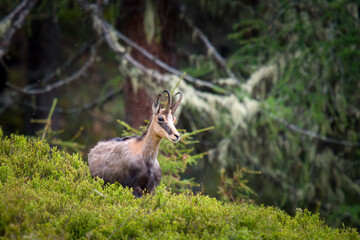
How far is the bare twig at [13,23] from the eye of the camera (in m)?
9.57

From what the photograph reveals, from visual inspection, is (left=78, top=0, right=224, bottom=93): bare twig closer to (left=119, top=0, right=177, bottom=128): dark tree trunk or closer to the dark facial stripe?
(left=119, top=0, right=177, bottom=128): dark tree trunk

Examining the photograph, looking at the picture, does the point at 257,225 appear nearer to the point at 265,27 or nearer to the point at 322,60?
the point at 322,60

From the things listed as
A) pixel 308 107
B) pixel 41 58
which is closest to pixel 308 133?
pixel 308 107

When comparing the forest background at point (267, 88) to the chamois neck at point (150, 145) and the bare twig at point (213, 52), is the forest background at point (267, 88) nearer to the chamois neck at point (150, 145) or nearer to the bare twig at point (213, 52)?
the bare twig at point (213, 52)

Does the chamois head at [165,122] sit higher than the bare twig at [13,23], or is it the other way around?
the bare twig at [13,23]

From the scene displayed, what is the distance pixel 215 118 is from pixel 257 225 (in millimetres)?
5942

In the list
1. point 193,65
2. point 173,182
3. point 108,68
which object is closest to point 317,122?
point 193,65

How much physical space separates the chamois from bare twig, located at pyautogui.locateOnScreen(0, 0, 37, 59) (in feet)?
17.2

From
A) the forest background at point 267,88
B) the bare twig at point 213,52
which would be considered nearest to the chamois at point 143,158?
the forest background at point 267,88

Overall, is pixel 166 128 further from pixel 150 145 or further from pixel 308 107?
pixel 308 107

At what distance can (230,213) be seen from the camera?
4.84 m

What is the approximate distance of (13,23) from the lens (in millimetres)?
Answer: 9805

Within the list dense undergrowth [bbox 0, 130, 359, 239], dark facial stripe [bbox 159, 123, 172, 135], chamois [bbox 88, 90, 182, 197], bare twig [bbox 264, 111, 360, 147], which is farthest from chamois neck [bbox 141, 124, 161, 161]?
bare twig [bbox 264, 111, 360, 147]

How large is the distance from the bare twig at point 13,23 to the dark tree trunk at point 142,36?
251 cm
